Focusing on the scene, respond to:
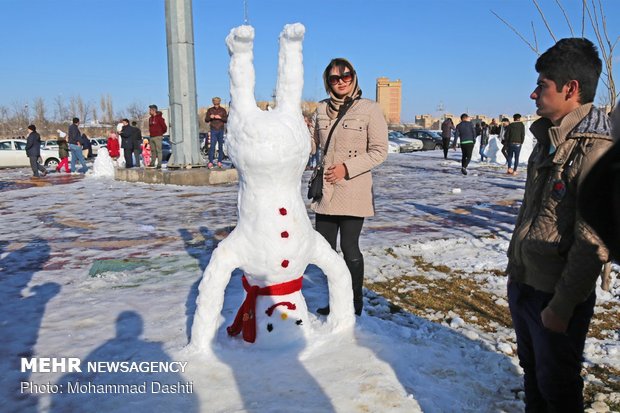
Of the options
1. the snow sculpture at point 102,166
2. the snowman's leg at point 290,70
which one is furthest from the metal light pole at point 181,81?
the snowman's leg at point 290,70

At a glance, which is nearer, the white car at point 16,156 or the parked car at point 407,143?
the white car at point 16,156

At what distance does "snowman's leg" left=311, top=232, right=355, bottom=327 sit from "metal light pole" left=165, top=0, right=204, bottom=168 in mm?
9741

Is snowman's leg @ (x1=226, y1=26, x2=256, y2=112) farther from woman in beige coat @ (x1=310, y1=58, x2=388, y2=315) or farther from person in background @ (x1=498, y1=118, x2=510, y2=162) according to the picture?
person in background @ (x1=498, y1=118, x2=510, y2=162)

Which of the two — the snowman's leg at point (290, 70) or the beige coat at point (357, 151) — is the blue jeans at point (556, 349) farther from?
the snowman's leg at point (290, 70)

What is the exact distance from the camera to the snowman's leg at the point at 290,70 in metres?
2.75

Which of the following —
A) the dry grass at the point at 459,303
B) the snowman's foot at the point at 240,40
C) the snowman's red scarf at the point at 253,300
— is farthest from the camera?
the dry grass at the point at 459,303

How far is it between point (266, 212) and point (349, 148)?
2.82 ft

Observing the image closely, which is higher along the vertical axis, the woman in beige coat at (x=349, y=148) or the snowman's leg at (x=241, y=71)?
the snowman's leg at (x=241, y=71)

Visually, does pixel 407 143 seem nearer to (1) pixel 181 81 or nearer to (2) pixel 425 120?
(1) pixel 181 81

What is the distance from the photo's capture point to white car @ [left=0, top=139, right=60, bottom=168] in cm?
2152

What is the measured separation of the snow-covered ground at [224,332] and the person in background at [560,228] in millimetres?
676

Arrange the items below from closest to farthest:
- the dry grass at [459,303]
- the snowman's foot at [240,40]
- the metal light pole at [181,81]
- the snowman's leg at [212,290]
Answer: the snowman's foot at [240,40] < the snowman's leg at [212,290] < the dry grass at [459,303] < the metal light pole at [181,81]

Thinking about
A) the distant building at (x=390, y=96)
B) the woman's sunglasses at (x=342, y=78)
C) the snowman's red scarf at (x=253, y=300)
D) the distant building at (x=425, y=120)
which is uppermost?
the distant building at (x=390, y=96)

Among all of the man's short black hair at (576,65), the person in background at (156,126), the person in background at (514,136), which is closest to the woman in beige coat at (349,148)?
the man's short black hair at (576,65)
